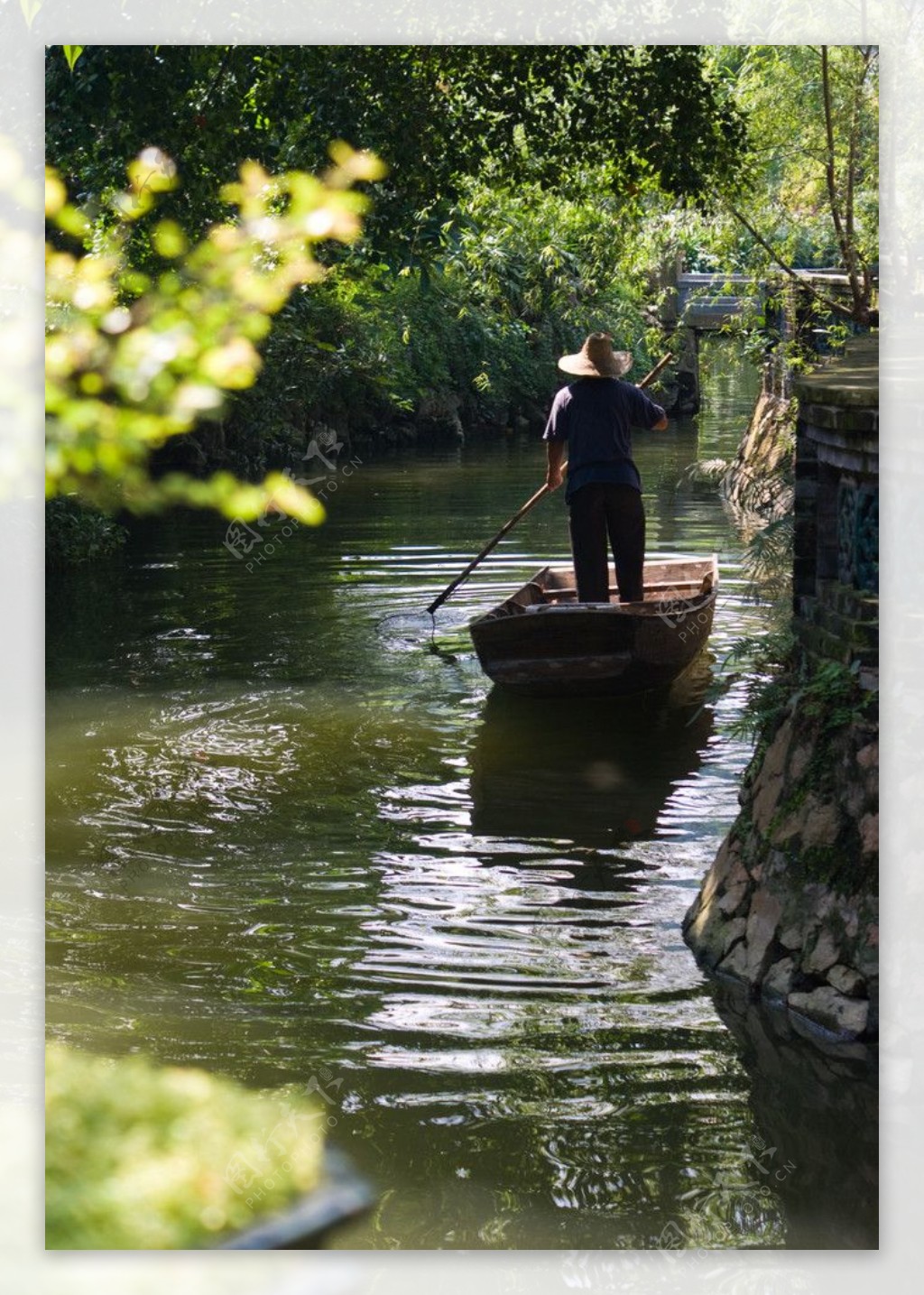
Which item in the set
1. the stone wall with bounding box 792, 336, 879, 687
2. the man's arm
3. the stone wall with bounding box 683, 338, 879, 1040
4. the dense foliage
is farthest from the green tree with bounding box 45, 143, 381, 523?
the man's arm

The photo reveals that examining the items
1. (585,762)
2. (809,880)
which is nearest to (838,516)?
(809,880)

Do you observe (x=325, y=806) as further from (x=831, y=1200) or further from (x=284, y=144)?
(x=831, y=1200)

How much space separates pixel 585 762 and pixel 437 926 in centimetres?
232

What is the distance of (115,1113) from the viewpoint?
413 centimetres

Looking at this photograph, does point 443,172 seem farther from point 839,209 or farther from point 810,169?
point 810,169

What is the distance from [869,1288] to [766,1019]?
107cm

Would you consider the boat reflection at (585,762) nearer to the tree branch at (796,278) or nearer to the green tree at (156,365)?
the tree branch at (796,278)

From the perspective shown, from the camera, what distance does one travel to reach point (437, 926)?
5.56m

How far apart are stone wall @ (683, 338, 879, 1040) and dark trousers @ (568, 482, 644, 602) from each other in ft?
11.5

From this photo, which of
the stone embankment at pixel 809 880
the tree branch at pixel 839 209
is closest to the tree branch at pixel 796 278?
the tree branch at pixel 839 209

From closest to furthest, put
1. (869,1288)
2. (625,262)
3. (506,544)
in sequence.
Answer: (869,1288) → (625,262) → (506,544)

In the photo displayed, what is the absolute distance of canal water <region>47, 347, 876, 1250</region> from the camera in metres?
3.93

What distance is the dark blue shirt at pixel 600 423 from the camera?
27.1 feet

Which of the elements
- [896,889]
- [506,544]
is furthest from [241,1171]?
[506,544]
